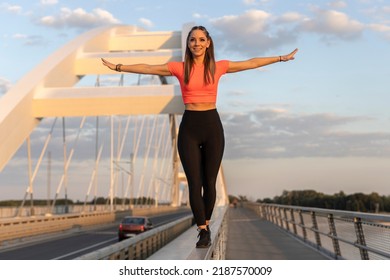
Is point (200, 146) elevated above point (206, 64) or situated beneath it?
situated beneath

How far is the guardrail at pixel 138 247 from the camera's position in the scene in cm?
882

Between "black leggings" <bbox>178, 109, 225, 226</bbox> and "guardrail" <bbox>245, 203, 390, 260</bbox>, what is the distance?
4082mm

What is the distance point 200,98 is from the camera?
11.7 feet

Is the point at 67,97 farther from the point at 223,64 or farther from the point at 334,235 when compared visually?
the point at 223,64

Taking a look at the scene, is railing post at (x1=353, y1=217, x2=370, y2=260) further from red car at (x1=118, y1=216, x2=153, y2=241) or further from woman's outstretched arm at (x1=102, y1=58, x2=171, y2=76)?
red car at (x1=118, y1=216, x2=153, y2=241)

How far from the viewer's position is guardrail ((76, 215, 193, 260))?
882cm

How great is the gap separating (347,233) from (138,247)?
4899 mm

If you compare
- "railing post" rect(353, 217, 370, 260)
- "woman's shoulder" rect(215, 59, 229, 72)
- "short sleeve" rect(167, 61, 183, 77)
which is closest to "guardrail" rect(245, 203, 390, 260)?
"railing post" rect(353, 217, 370, 260)

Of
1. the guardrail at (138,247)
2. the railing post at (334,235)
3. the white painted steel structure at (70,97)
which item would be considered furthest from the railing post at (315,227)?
the white painted steel structure at (70,97)

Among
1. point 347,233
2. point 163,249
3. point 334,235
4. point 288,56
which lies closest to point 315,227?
A: point 334,235

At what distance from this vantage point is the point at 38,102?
19438 millimetres
